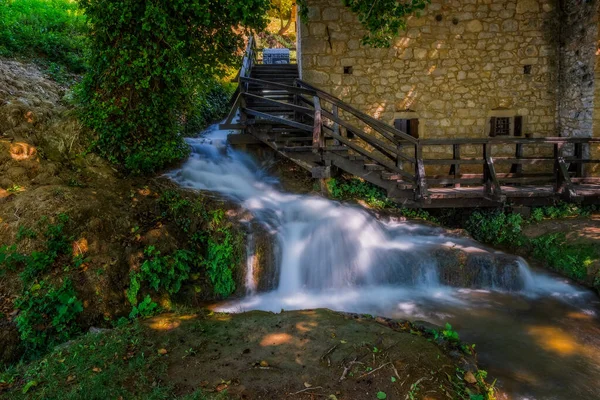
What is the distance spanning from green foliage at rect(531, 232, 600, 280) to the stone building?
4.46 meters

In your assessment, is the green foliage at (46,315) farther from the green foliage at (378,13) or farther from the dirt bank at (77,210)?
the green foliage at (378,13)

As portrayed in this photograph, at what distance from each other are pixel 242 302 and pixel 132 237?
5.97ft

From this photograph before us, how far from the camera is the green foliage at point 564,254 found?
252 inches

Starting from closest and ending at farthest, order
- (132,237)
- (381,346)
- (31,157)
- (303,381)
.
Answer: (303,381) < (381,346) < (132,237) < (31,157)

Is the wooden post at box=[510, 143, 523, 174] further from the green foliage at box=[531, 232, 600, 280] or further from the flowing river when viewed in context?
the flowing river

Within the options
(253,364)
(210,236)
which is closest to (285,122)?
(210,236)

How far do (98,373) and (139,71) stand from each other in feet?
18.5

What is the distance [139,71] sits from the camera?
23.8 feet

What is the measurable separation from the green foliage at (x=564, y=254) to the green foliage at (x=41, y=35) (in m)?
10.8

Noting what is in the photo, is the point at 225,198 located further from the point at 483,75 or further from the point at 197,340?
the point at 483,75

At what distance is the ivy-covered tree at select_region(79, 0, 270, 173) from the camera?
23.4ft

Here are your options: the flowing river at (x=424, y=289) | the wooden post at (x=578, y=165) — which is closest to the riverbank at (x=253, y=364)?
the flowing river at (x=424, y=289)

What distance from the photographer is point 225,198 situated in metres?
7.38

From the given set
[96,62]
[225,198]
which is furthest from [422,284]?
[96,62]
